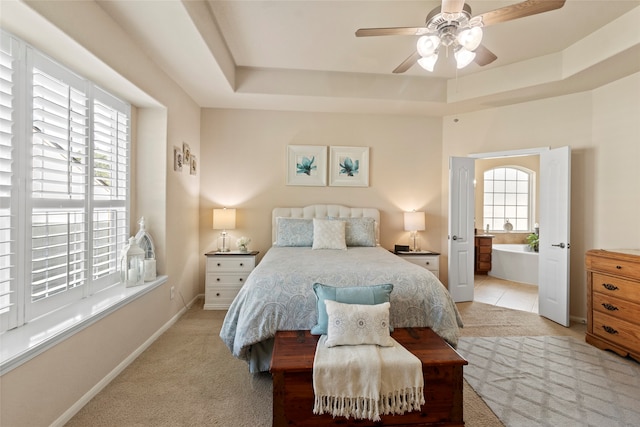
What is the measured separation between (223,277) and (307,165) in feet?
6.43

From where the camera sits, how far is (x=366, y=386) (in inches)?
61.1

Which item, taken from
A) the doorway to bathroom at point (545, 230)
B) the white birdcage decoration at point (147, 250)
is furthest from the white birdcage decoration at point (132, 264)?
the doorway to bathroom at point (545, 230)

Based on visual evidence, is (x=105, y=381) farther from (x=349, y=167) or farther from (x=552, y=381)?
(x=349, y=167)

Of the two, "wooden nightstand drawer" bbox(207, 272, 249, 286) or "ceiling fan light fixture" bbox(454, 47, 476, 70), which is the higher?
"ceiling fan light fixture" bbox(454, 47, 476, 70)

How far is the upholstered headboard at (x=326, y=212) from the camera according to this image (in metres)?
4.11

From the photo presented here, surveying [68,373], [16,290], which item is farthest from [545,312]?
[16,290]

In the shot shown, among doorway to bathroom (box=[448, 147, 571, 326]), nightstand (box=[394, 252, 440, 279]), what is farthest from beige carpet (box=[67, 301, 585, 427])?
nightstand (box=[394, 252, 440, 279])

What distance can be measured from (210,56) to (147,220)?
1774 mm

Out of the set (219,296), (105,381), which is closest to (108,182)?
(105,381)

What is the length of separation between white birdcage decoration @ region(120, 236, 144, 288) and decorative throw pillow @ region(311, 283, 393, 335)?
1.80 m

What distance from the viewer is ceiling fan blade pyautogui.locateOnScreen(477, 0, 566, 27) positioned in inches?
64.5

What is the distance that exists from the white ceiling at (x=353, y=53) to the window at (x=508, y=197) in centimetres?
332

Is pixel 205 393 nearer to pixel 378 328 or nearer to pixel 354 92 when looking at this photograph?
pixel 378 328

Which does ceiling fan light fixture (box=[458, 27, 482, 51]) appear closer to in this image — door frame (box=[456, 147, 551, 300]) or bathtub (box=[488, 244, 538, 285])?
door frame (box=[456, 147, 551, 300])
